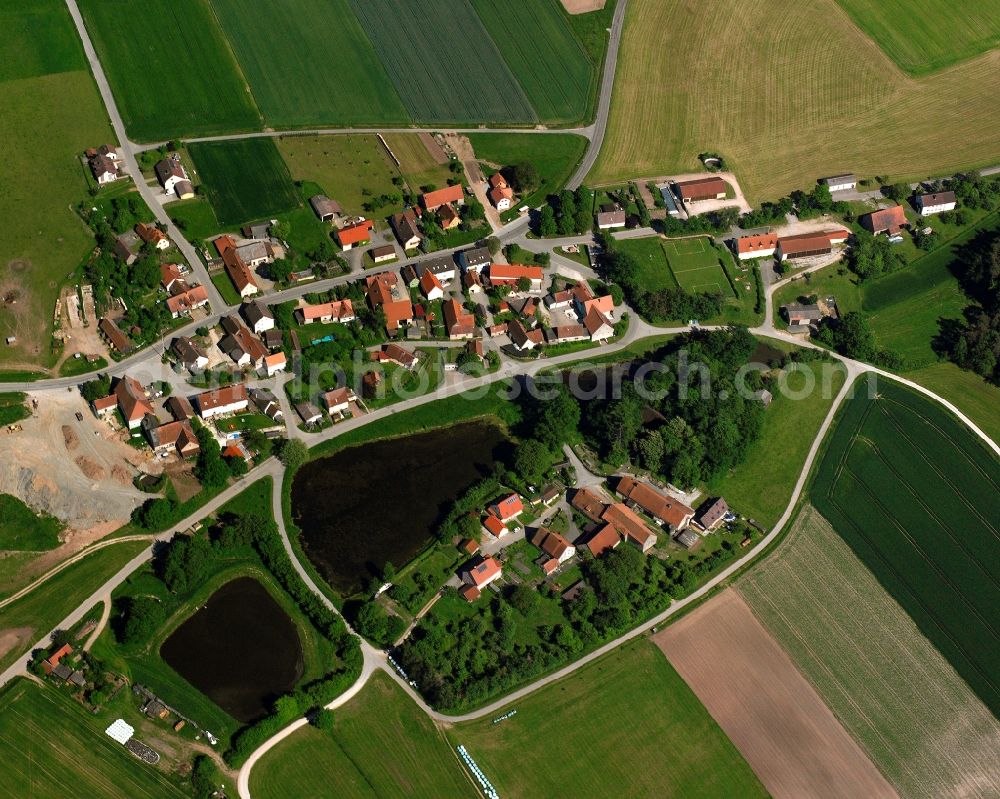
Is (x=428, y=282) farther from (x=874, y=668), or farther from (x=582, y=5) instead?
(x=582, y=5)

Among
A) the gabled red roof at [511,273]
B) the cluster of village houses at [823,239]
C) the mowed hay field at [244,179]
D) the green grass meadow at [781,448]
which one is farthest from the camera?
the mowed hay field at [244,179]

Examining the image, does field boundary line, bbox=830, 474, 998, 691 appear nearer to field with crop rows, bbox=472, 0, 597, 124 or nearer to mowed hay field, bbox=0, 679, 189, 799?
mowed hay field, bbox=0, 679, 189, 799

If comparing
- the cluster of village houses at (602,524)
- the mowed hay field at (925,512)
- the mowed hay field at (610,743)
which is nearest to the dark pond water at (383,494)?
the cluster of village houses at (602,524)

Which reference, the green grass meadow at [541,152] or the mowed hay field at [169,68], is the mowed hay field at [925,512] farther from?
the mowed hay field at [169,68]

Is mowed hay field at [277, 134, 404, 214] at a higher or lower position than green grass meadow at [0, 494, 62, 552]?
higher

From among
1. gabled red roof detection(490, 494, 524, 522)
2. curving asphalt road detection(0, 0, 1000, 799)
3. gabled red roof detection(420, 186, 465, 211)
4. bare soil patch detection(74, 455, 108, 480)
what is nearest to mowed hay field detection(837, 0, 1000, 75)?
curving asphalt road detection(0, 0, 1000, 799)

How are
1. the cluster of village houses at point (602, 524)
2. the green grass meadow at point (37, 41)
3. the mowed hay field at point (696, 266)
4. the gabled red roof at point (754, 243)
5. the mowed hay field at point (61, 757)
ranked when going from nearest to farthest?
the mowed hay field at point (61, 757)
the cluster of village houses at point (602, 524)
the mowed hay field at point (696, 266)
the gabled red roof at point (754, 243)
the green grass meadow at point (37, 41)

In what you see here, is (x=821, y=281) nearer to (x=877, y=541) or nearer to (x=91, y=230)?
(x=877, y=541)
